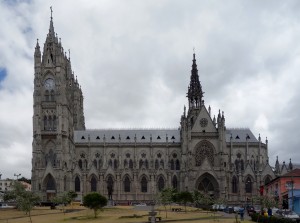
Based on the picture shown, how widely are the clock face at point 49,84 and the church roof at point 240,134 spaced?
4413 cm

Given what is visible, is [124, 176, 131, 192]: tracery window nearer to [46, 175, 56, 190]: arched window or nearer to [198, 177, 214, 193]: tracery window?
[198, 177, 214, 193]: tracery window

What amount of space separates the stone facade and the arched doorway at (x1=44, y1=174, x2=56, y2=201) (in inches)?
8.5

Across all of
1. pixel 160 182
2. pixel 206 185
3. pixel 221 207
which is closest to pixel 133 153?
pixel 160 182

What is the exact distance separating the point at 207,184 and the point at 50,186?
116 feet

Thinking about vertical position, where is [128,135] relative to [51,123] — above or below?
below

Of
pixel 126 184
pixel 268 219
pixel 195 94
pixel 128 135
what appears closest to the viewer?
pixel 268 219

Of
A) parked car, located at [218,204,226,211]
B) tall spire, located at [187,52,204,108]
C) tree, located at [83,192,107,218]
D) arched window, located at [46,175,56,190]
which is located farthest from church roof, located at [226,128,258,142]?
tree, located at [83,192,107,218]

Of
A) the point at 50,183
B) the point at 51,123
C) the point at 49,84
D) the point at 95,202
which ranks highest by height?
the point at 49,84

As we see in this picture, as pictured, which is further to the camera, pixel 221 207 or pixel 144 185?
pixel 144 185

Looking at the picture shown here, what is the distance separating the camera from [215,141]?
11975 cm

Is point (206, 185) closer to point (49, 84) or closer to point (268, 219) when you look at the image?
point (49, 84)

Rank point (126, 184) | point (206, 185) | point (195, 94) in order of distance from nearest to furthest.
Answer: point (206, 185)
point (126, 184)
point (195, 94)

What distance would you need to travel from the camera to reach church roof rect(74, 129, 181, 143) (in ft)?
427

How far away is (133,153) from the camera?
128 m
